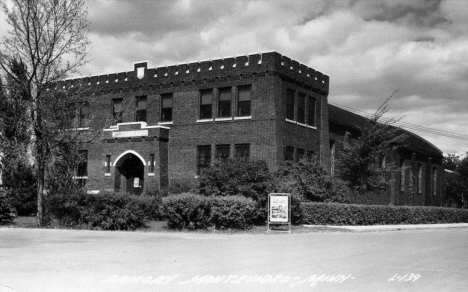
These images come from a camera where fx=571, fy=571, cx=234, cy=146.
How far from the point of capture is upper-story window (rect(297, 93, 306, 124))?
3447 cm

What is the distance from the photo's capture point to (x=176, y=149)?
114 feet

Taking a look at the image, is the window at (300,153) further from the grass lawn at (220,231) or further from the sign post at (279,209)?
the sign post at (279,209)

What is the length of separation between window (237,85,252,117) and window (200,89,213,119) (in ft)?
6.29

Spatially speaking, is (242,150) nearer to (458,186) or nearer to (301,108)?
(301,108)

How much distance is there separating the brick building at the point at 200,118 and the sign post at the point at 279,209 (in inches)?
323

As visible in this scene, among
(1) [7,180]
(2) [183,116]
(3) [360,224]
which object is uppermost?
(2) [183,116]

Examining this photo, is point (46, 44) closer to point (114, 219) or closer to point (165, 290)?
point (114, 219)

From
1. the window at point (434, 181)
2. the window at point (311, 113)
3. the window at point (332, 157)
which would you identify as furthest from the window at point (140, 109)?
the window at point (434, 181)

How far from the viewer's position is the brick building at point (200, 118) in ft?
105

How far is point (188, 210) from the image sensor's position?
22.5 m

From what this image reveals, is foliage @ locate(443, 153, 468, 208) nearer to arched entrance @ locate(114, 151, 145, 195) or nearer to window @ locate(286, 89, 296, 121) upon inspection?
window @ locate(286, 89, 296, 121)

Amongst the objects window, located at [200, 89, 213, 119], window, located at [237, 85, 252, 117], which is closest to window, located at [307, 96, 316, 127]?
window, located at [237, 85, 252, 117]

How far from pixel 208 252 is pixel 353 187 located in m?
22.0

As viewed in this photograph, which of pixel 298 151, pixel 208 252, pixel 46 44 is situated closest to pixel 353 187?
pixel 298 151
